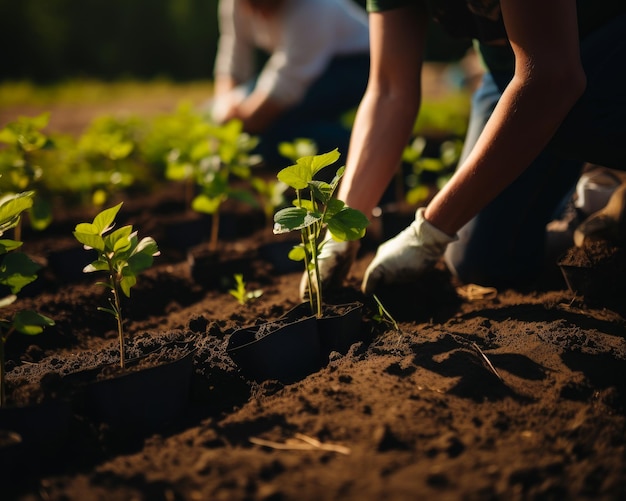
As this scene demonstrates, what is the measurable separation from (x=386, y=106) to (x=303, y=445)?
1361mm

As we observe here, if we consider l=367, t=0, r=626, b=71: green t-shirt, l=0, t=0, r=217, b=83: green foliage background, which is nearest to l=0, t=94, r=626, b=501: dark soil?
l=367, t=0, r=626, b=71: green t-shirt

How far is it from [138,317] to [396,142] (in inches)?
43.6

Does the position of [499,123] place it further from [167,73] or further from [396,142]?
[167,73]

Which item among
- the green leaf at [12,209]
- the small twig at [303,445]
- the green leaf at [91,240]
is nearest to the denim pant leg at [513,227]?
the small twig at [303,445]

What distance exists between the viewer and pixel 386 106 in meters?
2.42

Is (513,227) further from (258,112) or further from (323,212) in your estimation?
(258,112)

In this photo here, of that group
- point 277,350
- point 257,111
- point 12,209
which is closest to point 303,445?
point 277,350

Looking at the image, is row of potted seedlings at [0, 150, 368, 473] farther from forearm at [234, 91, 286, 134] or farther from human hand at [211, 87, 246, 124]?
human hand at [211, 87, 246, 124]

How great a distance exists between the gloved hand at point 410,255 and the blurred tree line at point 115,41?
27.4 feet

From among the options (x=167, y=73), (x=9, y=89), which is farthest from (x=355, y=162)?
(x=167, y=73)

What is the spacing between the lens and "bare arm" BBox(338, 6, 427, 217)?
234 cm

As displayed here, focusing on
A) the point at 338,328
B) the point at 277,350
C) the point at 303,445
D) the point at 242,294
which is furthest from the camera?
the point at 242,294

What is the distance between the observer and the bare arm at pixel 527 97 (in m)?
1.74

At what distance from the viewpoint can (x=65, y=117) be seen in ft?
23.4
